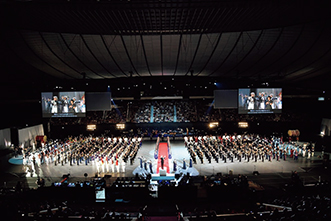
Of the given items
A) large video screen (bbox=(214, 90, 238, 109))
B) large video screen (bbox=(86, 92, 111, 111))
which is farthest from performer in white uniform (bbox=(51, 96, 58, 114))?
large video screen (bbox=(214, 90, 238, 109))

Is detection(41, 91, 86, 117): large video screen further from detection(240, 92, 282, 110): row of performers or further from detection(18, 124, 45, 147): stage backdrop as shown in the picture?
detection(18, 124, 45, 147): stage backdrop

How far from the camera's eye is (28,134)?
83.3 ft

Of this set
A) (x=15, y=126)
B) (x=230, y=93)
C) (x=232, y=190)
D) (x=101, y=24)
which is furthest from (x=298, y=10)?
(x=15, y=126)

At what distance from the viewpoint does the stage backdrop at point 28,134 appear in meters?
23.8

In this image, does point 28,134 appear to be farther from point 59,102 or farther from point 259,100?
point 259,100

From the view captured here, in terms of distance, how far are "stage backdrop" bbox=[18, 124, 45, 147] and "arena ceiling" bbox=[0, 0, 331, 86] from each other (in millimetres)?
9569

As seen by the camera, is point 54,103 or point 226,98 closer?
point 54,103

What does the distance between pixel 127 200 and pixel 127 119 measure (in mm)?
24077

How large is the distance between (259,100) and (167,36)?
6819mm

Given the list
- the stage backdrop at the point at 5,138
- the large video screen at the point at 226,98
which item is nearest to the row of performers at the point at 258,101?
the large video screen at the point at 226,98

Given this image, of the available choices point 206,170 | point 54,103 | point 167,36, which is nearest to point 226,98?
point 167,36

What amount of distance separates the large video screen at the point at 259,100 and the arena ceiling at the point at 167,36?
338 centimetres

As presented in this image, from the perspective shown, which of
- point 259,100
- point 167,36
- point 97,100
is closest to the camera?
point 259,100

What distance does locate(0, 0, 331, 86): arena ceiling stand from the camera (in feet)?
22.3
